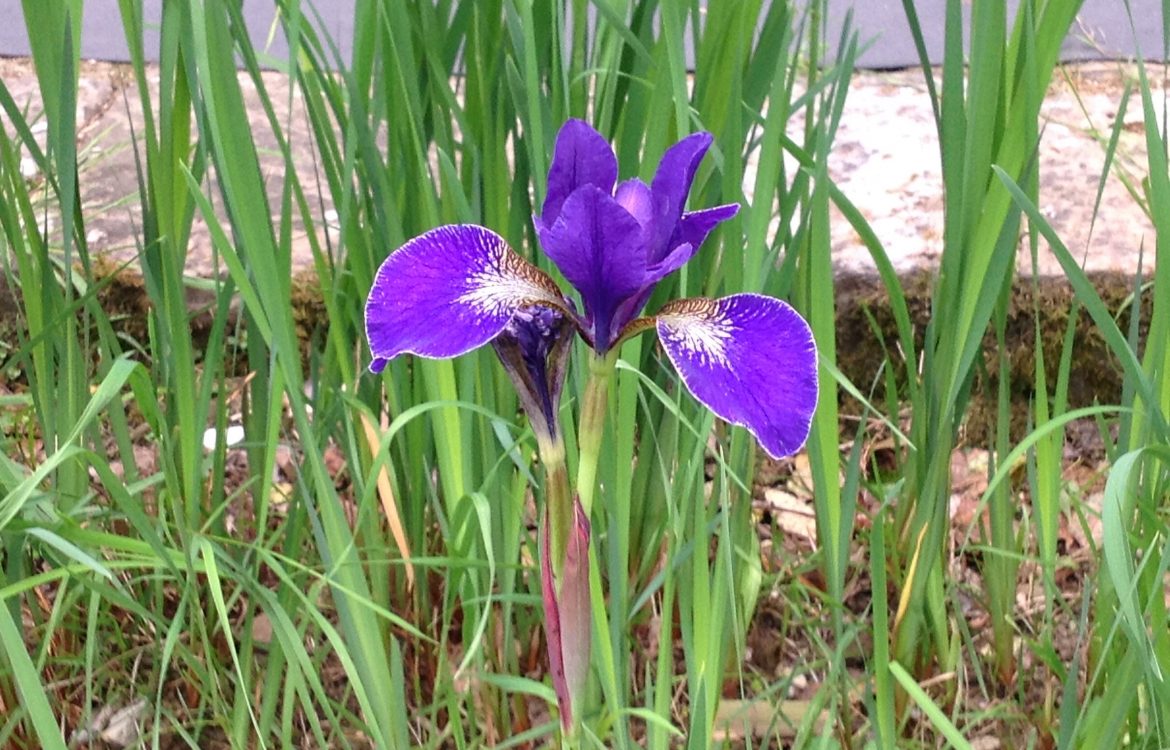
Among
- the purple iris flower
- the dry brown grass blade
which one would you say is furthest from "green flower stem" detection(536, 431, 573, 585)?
the dry brown grass blade

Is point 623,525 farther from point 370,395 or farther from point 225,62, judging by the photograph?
point 225,62

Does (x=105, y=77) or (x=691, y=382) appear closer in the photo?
Answer: (x=691, y=382)

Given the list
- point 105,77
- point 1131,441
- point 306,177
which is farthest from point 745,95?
point 105,77

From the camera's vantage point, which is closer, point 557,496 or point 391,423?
point 557,496

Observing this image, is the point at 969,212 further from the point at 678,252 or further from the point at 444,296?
the point at 444,296

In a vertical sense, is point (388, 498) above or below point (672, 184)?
below

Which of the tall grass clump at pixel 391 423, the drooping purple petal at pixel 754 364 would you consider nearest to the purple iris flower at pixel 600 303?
the drooping purple petal at pixel 754 364

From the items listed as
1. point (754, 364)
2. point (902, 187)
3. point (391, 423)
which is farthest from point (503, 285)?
point (902, 187)

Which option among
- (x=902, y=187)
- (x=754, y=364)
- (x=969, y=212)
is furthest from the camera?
(x=902, y=187)
